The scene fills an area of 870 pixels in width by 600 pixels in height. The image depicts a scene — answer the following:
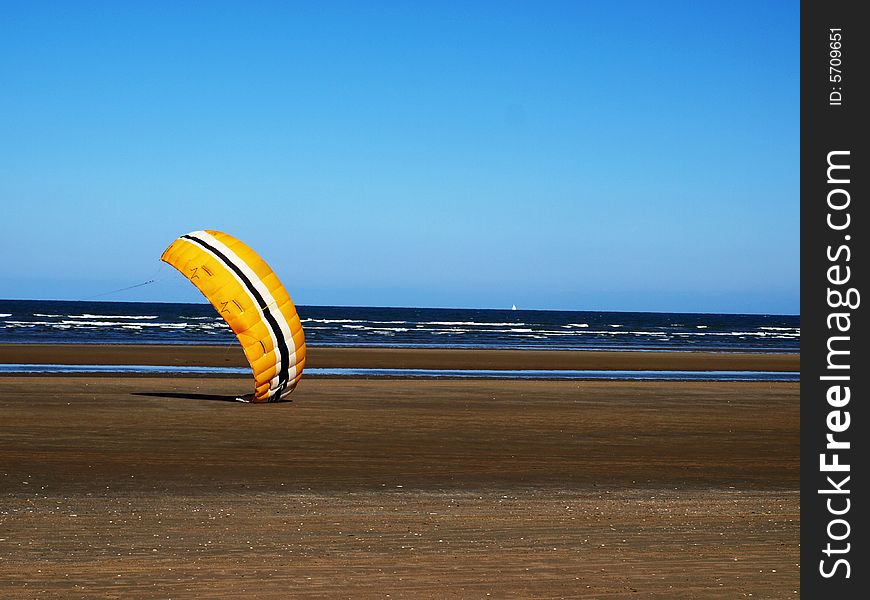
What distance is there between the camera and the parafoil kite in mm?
19766

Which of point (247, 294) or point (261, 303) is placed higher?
point (247, 294)

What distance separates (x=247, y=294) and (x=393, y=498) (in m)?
9.31

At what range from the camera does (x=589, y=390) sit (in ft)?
86.5

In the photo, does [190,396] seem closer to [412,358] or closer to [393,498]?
[393,498]

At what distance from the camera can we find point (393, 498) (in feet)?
36.3

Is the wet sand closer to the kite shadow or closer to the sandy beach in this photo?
the kite shadow

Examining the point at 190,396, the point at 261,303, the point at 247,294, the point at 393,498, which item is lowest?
the point at 393,498

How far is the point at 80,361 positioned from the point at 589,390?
17.2 m

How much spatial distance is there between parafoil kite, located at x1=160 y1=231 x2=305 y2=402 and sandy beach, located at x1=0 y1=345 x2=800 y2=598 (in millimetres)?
986

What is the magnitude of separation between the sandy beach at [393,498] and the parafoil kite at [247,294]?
986 millimetres
